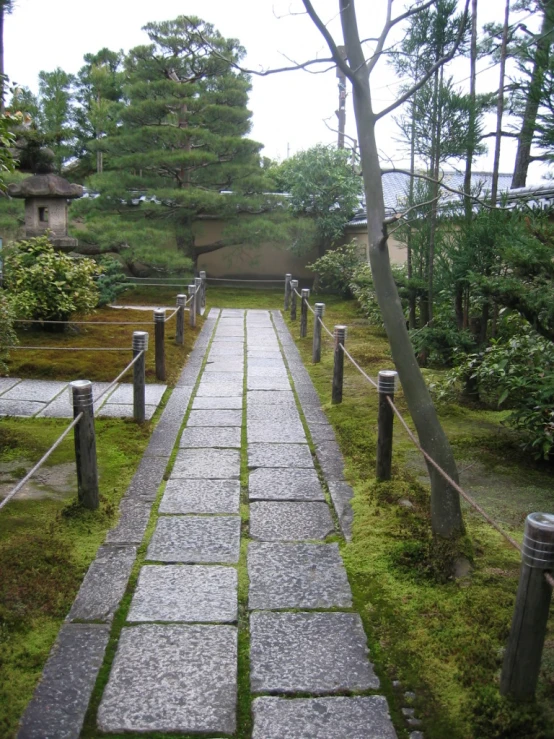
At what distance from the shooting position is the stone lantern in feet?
30.3

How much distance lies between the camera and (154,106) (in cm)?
1378

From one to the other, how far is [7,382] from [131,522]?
12.0 feet

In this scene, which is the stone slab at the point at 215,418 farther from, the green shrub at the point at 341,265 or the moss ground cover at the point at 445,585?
the green shrub at the point at 341,265

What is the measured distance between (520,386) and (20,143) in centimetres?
752

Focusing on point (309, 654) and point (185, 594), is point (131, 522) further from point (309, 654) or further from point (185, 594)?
point (309, 654)

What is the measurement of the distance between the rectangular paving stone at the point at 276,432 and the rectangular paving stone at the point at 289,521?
124 cm

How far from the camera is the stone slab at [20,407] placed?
5.52 m

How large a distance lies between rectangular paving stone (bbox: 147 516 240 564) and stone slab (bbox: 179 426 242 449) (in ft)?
4.41

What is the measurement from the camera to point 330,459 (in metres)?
4.67

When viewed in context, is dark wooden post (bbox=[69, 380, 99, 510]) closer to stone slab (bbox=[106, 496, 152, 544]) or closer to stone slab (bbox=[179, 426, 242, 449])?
stone slab (bbox=[106, 496, 152, 544])

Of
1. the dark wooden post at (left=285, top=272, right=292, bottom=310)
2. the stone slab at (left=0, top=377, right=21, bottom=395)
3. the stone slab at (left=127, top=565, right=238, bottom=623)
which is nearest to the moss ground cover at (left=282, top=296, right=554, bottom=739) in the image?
the stone slab at (left=127, top=565, right=238, bottom=623)

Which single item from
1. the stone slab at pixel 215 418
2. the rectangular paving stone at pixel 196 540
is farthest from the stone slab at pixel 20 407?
the rectangular paving stone at pixel 196 540

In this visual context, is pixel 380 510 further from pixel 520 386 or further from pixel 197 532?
pixel 520 386

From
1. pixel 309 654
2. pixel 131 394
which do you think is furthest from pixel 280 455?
pixel 309 654
